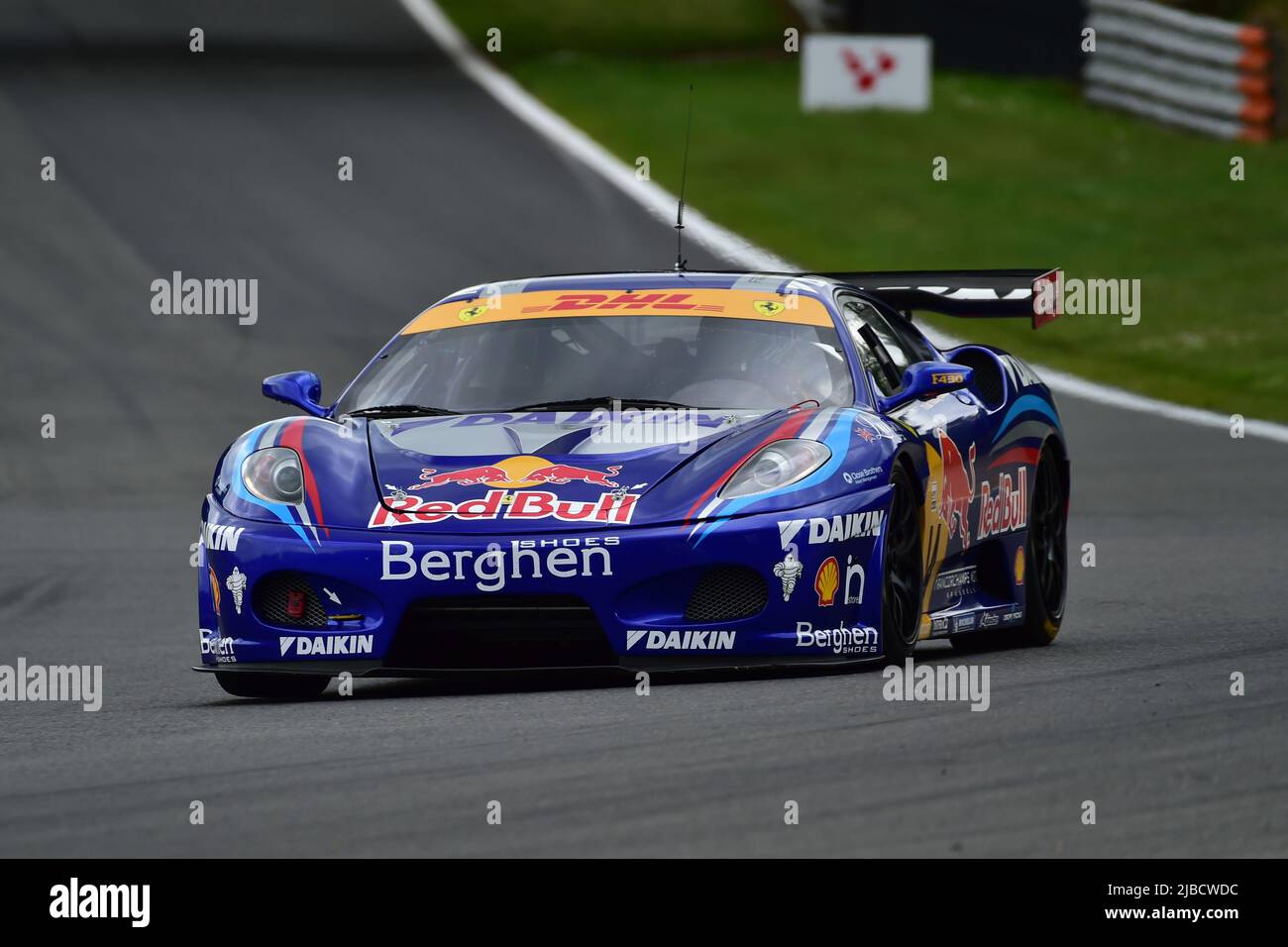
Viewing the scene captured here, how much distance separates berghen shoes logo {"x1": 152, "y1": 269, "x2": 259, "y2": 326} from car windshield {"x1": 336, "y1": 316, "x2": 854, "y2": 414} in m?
10.6

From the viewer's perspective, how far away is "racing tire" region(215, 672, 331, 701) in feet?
25.1

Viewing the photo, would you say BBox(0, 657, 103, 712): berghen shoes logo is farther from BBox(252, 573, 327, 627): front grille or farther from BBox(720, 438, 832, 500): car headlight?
BBox(720, 438, 832, 500): car headlight

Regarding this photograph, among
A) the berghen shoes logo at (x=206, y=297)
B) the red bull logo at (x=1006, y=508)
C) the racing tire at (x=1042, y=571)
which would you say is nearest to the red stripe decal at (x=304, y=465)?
the red bull logo at (x=1006, y=508)

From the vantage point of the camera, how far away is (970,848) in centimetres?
483

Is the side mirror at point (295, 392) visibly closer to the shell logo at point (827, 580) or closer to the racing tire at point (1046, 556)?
the shell logo at point (827, 580)

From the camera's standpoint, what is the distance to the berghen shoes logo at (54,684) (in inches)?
313

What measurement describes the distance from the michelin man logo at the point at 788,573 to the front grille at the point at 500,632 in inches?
20.3

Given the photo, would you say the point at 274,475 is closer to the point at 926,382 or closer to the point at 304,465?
the point at 304,465

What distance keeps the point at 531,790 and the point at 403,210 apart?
17.5 m

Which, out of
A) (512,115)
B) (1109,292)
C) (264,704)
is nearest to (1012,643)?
(264,704)

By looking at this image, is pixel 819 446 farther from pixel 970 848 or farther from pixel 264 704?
pixel 970 848

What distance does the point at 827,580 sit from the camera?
710cm

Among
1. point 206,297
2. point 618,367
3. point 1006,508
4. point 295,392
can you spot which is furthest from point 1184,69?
point 295,392
